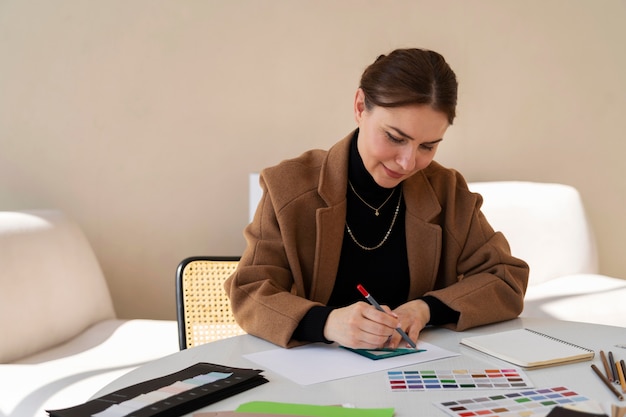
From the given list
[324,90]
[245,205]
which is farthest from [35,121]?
[324,90]

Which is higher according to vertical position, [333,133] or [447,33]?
[447,33]

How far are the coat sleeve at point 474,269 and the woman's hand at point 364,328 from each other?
0.91ft

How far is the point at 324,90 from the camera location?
3.40 m

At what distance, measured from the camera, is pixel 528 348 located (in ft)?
4.64

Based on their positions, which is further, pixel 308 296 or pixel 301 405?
pixel 308 296

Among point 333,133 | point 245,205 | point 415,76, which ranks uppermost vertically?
point 415,76

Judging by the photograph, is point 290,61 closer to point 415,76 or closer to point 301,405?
point 415,76

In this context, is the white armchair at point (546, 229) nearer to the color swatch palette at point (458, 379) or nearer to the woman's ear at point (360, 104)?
the woman's ear at point (360, 104)

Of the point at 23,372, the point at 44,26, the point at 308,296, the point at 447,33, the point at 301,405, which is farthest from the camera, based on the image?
the point at 447,33

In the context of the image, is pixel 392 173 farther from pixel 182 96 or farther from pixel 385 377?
pixel 182 96

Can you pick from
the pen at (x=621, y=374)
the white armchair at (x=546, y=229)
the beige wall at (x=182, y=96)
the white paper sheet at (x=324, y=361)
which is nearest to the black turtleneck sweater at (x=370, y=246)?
the white paper sheet at (x=324, y=361)

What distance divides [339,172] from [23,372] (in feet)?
3.97

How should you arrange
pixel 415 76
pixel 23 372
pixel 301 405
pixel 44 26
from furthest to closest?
pixel 44 26
pixel 23 372
pixel 415 76
pixel 301 405

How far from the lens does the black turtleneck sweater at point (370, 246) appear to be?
73.6 inches
